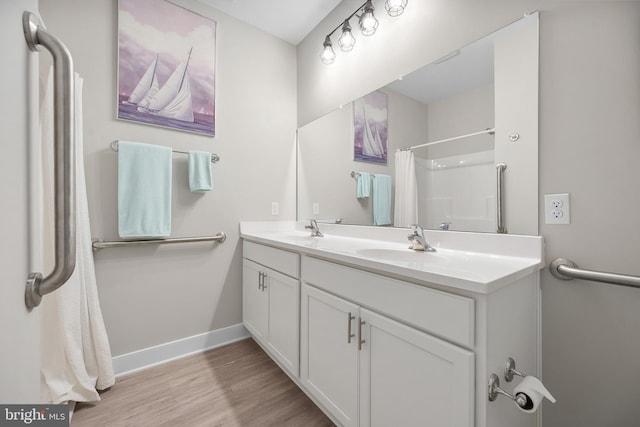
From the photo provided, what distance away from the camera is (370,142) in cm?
174

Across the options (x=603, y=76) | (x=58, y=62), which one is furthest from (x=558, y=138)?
(x=58, y=62)

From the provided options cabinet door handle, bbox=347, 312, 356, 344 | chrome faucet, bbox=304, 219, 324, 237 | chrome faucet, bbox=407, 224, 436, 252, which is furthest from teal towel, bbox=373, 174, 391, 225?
cabinet door handle, bbox=347, 312, 356, 344

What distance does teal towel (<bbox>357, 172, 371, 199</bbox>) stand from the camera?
1726 mm

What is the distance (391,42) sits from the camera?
157 cm

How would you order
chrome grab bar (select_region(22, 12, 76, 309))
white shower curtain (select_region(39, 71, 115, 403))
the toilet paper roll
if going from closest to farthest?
1. chrome grab bar (select_region(22, 12, 76, 309))
2. the toilet paper roll
3. white shower curtain (select_region(39, 71, 115, 403))

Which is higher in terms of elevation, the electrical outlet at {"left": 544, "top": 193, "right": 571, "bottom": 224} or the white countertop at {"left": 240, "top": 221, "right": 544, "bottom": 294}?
the electrical outlet at {"left": 544, "top": 193, "right": 571, "bottom": 224}

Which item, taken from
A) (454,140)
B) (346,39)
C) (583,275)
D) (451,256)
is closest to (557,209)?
(583,275)

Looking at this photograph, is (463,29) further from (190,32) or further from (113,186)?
(113,186)

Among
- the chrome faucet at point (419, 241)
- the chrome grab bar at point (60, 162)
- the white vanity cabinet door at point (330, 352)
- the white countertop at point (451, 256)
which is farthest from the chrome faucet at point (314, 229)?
the chrome grab bar at point (60, 162)

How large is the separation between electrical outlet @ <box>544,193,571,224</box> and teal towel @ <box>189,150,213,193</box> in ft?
5.99

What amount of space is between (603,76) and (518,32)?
356 millimetres

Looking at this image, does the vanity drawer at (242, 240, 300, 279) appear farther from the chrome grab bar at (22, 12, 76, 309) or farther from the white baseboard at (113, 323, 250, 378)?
the chrome grab bar at (22, 12, 76, 309)

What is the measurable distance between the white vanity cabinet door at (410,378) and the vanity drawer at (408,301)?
0.03 m

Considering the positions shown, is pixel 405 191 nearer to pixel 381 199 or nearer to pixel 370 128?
pixel 381 199
